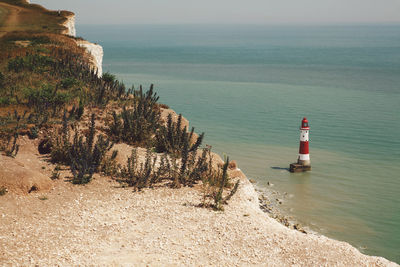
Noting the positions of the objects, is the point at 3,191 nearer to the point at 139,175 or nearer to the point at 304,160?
the point at 139,175

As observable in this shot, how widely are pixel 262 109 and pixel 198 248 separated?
90.4 feet

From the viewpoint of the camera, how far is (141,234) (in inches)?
364

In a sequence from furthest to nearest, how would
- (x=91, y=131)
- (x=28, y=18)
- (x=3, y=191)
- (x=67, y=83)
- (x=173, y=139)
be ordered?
(x=28, y=18)
(x=67, y=83)
(x=173, y=139)
(x=91, y=131)
(x=3, y=191)

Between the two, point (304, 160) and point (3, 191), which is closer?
point (3, 191)

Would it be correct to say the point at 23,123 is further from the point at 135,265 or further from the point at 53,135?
the point at 135,265

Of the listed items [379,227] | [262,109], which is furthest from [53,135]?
[262,109]

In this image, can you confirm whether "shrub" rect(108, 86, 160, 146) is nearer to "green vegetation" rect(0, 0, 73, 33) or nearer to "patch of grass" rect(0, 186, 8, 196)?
"patch of grass" rect(0, 186, 8, 196)

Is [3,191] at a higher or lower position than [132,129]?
lower

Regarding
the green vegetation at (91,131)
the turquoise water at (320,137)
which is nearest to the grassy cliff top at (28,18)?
the turquoise water at (320,137)

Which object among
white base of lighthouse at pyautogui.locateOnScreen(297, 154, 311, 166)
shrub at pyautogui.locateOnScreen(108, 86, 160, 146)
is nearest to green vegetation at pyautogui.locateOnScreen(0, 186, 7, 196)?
shrub at pyautogui.locateOnScreen(108, 86, 160, 146)

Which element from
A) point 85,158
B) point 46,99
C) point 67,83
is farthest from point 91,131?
point 67,83

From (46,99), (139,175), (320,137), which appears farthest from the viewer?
(320,137)

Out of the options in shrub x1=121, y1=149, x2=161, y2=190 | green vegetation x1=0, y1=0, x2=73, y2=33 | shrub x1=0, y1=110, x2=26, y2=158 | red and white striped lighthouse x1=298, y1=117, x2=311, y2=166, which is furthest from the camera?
green vegetation x1=0, y1=0, x2=73, y2=33

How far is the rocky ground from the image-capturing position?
8.26m
